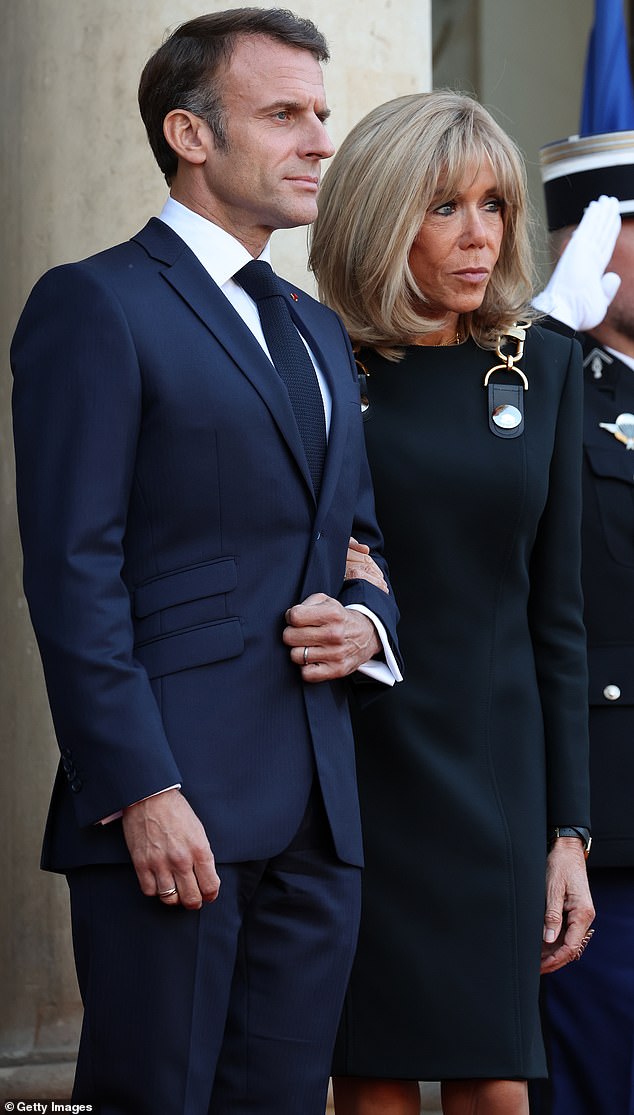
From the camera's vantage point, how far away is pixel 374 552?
274cm

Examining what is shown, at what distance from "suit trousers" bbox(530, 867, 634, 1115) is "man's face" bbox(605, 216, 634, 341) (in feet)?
3.65

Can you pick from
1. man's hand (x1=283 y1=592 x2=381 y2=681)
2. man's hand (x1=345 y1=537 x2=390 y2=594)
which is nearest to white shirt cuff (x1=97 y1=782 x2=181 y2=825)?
man's hand (x1=283 y1=592 x2=381 y2=681)

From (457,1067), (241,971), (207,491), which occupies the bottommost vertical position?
(457,1067)

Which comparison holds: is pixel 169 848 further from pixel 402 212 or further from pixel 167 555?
pixel 402 212

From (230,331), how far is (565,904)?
1.15 meters

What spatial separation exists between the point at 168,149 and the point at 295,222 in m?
0.23

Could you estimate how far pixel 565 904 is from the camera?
2965 mm

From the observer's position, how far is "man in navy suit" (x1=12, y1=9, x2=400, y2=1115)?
224 cm

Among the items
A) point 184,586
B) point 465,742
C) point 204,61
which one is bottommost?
point 465,742

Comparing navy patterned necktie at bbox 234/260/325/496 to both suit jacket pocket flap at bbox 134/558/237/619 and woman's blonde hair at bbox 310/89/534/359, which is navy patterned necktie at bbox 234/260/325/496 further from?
woman's blonde hair at bbox 310/89/534/359

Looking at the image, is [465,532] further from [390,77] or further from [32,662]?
[390,77]

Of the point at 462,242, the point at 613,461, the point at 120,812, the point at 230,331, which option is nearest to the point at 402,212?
the point at 462,242

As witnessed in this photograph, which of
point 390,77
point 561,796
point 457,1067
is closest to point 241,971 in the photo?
point 457,1067

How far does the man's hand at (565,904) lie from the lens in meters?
2.95
